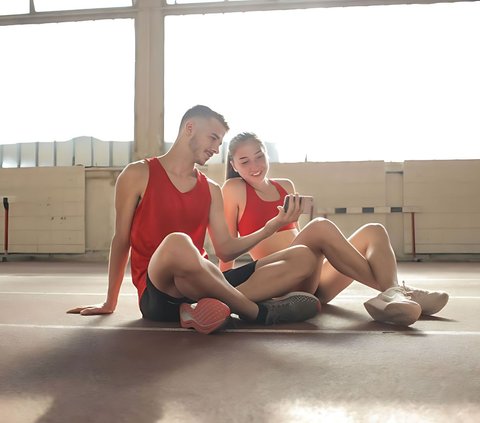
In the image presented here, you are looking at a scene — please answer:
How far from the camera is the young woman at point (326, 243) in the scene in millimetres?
1844

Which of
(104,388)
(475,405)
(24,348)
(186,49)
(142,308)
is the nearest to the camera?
(475,405)

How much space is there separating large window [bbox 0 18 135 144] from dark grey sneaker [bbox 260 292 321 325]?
469cm

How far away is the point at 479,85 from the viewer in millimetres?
5785

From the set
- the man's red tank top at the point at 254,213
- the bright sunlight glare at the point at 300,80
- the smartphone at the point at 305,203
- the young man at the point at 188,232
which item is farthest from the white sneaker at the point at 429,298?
the bright sunlight glare at the point at 300,80

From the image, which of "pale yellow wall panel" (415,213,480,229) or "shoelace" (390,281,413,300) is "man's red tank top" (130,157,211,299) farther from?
"pale yellow wall panel" (415,213,480,229)

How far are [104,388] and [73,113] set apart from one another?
18.5 ft

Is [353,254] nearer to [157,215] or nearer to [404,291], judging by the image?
[404,291]

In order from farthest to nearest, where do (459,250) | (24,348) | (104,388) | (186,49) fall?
1. (186,49)
2. (459,250)
3. (24,348)
4. (104,388)

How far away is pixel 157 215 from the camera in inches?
74.2

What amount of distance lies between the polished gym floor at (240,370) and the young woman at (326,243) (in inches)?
3.3

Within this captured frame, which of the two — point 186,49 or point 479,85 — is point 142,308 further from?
point 479,85

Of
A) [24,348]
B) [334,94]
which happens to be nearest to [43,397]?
[24,348]

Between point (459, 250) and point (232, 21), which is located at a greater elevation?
point (232, 21)

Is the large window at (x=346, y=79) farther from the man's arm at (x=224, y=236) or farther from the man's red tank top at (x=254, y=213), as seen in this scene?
the man's arm at (x=224, y=236)
